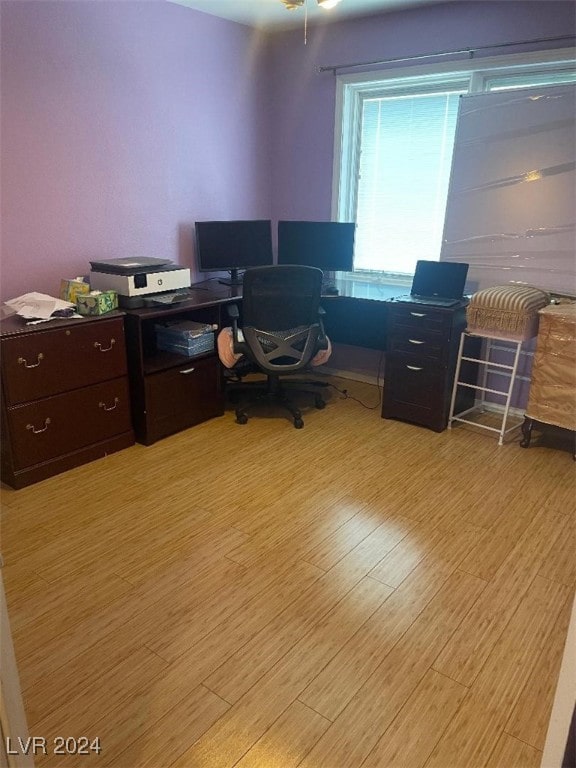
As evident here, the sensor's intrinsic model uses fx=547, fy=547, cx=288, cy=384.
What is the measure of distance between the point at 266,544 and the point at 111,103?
261 centimetres

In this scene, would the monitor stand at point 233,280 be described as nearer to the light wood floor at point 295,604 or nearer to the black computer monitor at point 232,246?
the black computer monitor at point 232,246

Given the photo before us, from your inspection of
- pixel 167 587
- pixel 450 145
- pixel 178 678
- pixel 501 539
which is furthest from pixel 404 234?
pixel 178 678

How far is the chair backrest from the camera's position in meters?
3.08

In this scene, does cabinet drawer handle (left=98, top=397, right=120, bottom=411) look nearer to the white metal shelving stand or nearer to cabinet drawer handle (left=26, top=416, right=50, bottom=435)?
cabinet drawer handle (left=26, top=416, right=50, bottom=435)

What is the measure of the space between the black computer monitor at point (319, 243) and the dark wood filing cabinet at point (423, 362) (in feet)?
2.38

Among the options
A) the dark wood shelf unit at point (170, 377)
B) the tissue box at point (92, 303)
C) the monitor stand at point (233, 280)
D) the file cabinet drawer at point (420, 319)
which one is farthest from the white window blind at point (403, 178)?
the tissue box at point (92, 303)

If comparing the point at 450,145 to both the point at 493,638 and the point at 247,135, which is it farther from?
the point at 493,638

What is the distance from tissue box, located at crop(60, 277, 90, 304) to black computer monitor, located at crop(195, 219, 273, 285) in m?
0.98

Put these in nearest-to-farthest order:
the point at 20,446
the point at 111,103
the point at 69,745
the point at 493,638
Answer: the point at 69,745 < the point at 493,638 < the point at 20,446 < the point at 111,103

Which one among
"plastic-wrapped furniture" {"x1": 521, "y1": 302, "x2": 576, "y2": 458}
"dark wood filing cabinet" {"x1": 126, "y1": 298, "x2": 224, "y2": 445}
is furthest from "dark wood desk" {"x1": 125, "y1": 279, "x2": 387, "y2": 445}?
"plastic-wrapped furniture" {"x1": 521, "y1": 302, "x2": 576, "y2": 458}

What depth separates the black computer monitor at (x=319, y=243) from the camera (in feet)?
12.7

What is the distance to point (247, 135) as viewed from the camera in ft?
13.4

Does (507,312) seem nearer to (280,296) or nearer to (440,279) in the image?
(440,279)

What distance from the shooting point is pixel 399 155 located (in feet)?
12.5
